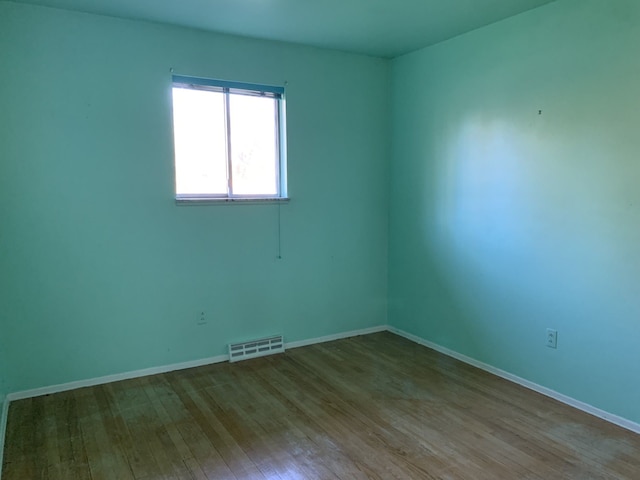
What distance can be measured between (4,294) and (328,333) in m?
2.48

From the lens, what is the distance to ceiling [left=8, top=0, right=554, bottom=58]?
2746 millimetres

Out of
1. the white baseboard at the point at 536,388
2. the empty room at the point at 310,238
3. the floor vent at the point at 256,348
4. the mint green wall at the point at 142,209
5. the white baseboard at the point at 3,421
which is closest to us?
the white baseboard at the point at 3,421

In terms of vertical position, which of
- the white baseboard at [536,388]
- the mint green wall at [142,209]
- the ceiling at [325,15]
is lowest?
the white baseboard at [536,388]

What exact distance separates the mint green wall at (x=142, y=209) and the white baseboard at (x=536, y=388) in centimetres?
86

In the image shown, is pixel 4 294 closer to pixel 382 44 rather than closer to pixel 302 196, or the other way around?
pixel 302 196

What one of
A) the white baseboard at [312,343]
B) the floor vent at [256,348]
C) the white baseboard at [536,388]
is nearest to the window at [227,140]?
the floor vent at [256,348]

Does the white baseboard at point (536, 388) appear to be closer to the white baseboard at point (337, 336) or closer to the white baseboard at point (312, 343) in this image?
the white baseboard at point (312, 343)

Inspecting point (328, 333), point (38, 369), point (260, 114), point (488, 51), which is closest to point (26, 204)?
point (38, 369)

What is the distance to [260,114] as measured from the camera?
363 cm

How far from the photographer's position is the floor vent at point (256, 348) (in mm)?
3570

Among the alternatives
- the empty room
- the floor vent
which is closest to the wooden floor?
the empty room

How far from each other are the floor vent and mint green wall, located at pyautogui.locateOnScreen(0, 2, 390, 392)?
0.08 metres

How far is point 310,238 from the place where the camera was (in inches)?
152

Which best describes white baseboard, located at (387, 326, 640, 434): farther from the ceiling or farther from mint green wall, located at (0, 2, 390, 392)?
the ceiling
